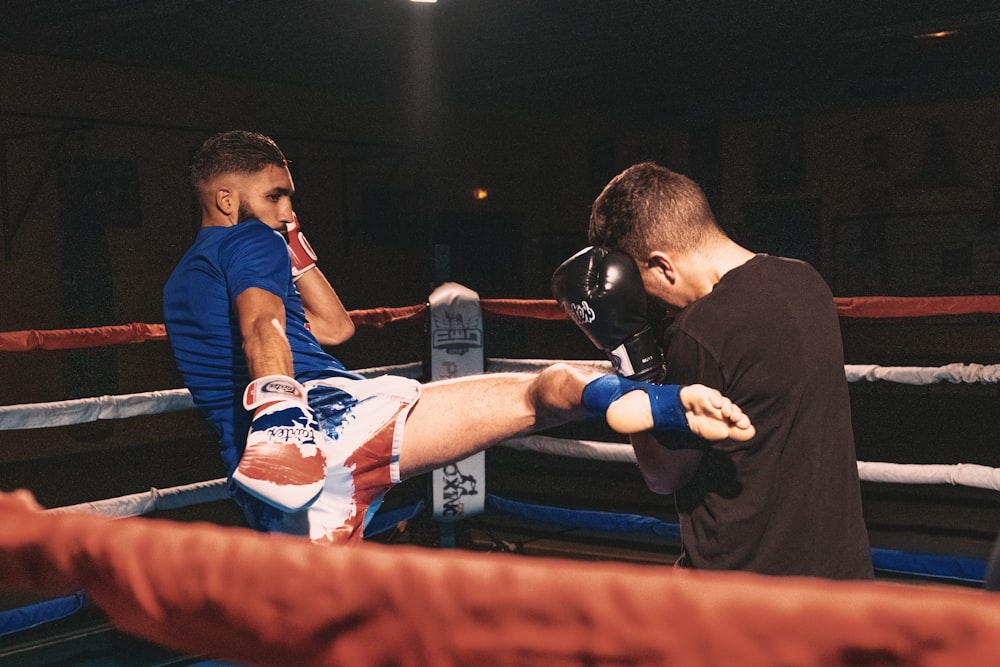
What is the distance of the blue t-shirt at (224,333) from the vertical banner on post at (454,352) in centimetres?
145

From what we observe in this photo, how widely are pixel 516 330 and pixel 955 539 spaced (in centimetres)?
788

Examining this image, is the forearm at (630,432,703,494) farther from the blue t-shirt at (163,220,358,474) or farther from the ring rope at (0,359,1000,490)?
the ring rope at (0,359,1000,490)

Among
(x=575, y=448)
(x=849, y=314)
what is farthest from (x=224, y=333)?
(x=849, y=314)

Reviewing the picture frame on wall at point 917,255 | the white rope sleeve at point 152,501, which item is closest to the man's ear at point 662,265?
the white rope sleeve at point 152,501

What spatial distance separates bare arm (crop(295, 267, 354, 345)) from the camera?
8.41 feet

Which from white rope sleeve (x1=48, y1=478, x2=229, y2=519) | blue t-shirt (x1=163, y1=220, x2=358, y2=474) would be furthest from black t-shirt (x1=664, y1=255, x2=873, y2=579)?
white rope sleeve (x1=48, y1=478, x2=229, y2=519)

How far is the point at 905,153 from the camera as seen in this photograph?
11141 millimetres

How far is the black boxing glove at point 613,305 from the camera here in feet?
5.70

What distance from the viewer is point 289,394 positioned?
1.63 meters

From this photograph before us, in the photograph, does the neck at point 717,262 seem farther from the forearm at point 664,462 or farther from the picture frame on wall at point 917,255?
the picture frame on wall at point 917,255

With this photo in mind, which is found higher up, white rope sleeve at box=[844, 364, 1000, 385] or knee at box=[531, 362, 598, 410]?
knee at box=[531, 362, 598, 410]

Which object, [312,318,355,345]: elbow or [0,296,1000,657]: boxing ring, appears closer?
[312,318,355,345]: elbow

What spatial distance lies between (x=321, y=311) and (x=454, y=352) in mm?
1001

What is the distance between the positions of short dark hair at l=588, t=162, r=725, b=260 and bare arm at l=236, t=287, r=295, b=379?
2.18 feet
